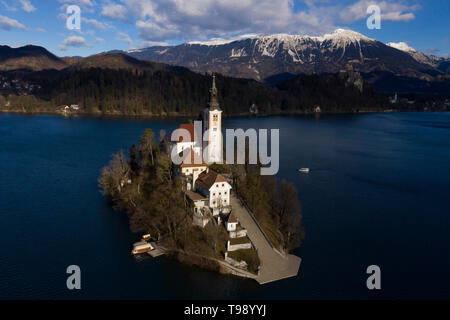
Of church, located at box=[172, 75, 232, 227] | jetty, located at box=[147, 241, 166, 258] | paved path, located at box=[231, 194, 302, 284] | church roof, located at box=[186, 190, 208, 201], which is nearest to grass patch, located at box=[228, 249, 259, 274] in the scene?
paved path, located at box=[231, 194, 302, 284]

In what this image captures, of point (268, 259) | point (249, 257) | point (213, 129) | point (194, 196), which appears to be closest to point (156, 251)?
point (194, 196)

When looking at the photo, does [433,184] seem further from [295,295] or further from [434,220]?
[295,295]

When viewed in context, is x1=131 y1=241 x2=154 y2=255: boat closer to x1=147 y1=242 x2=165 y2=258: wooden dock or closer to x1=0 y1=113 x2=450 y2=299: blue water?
x1=147 y1=242 x2=165 y2=258: wooden dock

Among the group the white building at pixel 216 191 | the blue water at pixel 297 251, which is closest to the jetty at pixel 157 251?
the blue water at pixel 297 251

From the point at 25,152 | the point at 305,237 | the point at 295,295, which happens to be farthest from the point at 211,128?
the point at 25,152

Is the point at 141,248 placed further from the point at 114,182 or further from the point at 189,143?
the point at 189,143
